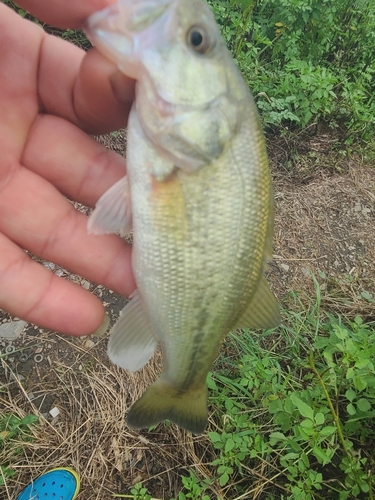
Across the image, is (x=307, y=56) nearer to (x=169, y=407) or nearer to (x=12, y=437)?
(x=169, y=407)

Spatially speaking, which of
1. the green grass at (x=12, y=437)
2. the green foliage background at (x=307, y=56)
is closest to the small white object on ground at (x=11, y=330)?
the green grass at (x=12, y=437)

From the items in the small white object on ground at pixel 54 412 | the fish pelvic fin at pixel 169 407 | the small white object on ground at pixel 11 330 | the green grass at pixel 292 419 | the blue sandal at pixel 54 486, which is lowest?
the blue sandal at pixel 54 486

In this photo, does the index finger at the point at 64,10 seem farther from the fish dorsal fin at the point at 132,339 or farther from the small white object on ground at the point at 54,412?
the small white object on ground at the point at 54,412

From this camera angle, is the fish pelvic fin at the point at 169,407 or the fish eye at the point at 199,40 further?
the fish pelvic fin at the point at 169,407

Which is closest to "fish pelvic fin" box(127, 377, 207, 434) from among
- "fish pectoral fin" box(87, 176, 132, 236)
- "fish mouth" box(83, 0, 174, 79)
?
"fish pectoral fin" box(87, 176, 132, 236)

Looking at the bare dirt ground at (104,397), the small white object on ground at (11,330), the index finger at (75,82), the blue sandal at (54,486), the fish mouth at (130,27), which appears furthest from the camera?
the small white object on ground at (11,330)

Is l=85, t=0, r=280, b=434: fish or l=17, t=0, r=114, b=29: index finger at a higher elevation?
l=17, t=0, r=114, b=29: index finger

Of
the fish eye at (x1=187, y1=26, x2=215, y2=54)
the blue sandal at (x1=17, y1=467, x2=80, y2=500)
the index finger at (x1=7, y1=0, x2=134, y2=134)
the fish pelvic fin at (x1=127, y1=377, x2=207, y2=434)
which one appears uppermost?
the fish eye at (x1=187, y1=26, x2=215, y2=54)

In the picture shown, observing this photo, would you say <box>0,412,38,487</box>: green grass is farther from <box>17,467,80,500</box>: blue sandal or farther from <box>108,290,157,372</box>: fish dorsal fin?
<box>108,290,157,372</box>: fish dorsal fin
